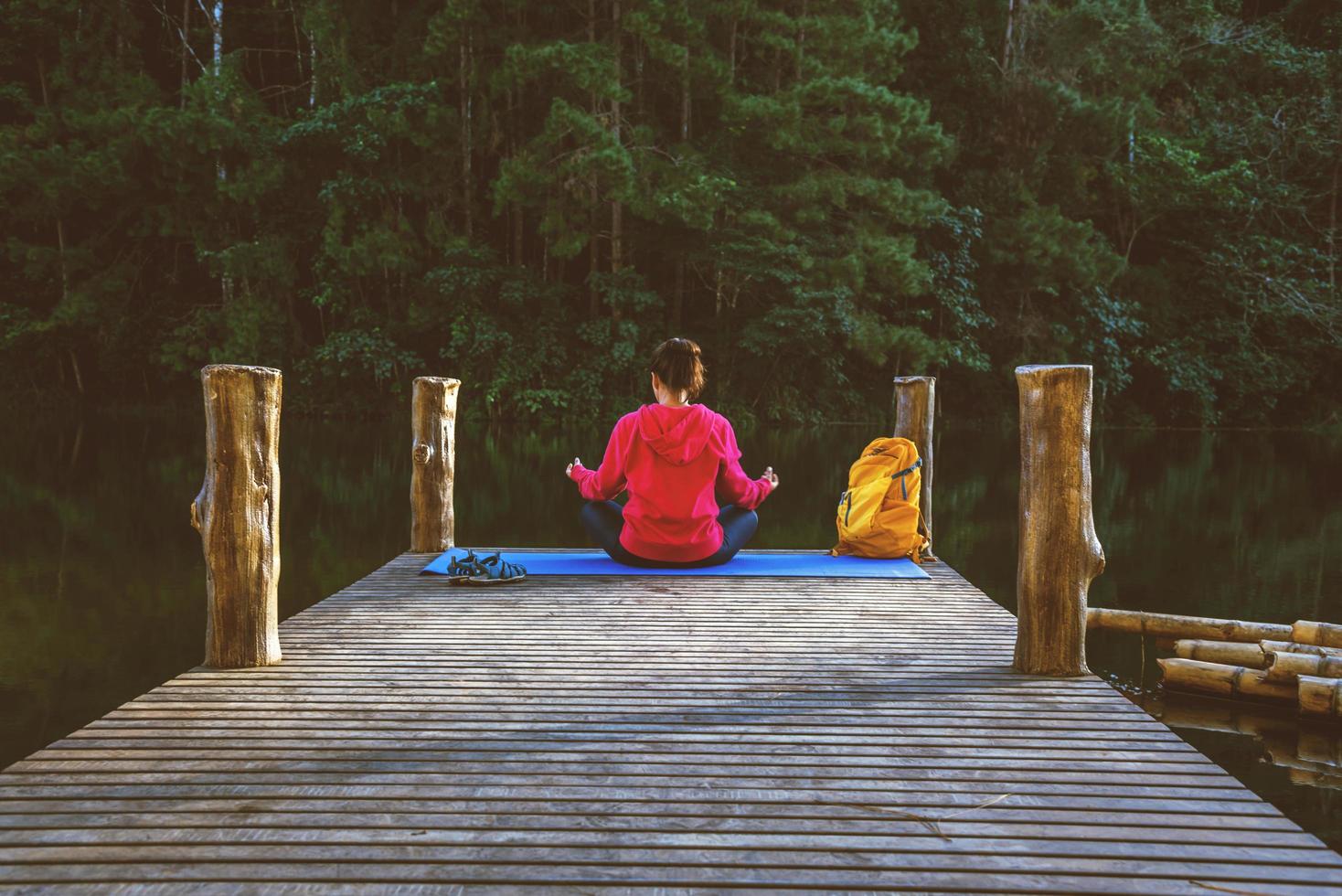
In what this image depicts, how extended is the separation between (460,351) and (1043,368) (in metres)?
17.2

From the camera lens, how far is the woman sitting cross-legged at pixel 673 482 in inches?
199

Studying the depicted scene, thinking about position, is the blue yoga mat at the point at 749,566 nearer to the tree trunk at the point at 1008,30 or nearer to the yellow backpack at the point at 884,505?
the yellow backpack at the point at 884,505

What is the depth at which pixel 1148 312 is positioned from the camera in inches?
883

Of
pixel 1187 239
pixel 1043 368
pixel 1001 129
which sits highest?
pixel 1001 129

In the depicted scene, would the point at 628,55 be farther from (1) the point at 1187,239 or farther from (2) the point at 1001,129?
(1) the point at 1187,239

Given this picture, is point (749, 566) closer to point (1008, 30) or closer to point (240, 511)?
point (240, 511)

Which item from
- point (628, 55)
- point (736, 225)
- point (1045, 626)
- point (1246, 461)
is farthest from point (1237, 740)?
point (628, 55)

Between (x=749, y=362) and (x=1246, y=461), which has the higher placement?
(x=749, y=362)

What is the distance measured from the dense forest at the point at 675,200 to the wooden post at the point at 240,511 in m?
14.4

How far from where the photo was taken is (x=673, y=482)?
520 centimetres

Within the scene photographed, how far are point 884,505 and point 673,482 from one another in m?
1.43

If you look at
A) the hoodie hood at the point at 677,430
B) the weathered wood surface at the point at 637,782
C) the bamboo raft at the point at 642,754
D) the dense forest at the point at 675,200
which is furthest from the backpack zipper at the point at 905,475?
the dense forest at the point at 675,200

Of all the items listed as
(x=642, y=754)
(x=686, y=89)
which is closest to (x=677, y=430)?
(x=642, y=754)

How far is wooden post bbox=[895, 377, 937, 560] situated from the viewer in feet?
19.8
